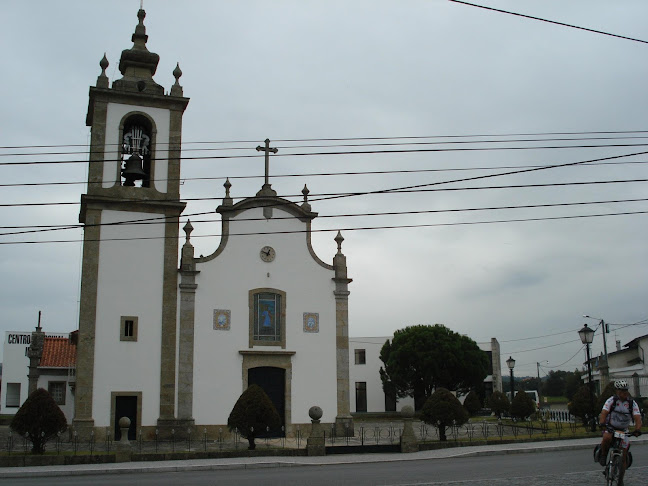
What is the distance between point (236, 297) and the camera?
29328mm

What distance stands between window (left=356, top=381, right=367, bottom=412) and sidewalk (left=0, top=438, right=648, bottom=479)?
130ft

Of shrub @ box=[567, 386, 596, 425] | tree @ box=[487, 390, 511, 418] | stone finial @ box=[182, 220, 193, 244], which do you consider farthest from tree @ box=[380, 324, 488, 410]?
stone finial @ box=[182, 220, 193, 244]

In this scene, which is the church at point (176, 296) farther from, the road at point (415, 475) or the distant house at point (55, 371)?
the road at point (415, 475)

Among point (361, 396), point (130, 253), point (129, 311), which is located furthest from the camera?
point (361, 396)

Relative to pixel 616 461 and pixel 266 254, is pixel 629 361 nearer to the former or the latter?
pixel 266 254

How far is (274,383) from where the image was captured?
29.3 metres

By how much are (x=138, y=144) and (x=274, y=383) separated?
1145 cm

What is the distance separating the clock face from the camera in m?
30.1

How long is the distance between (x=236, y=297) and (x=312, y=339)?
3.68 meters

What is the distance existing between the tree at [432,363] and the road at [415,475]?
106 ft

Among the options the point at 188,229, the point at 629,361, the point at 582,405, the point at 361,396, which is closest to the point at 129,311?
the point at 188,229

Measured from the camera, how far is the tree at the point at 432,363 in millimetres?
50562

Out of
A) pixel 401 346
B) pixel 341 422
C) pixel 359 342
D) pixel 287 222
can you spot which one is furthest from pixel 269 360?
pixel 359 342

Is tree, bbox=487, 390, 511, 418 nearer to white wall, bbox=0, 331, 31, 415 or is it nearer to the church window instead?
the church window
